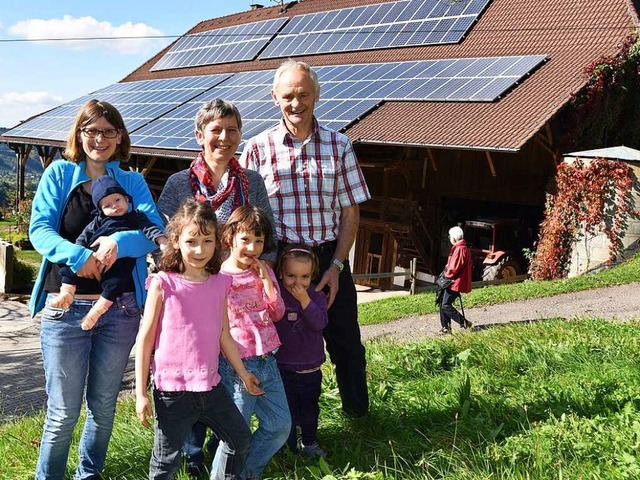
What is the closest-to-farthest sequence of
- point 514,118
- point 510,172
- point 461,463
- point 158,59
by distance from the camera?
point 461,463, point 514,118, point 510,172, point 158,59

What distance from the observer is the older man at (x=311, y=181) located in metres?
3.52

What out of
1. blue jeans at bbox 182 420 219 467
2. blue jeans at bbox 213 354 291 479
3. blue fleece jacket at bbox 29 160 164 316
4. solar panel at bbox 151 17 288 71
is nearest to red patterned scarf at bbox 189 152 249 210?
blue fleece jacket at bbox 29 160 164 316

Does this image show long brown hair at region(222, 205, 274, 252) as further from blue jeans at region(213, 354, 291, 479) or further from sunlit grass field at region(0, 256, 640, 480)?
sunlit grass field at region(0, 256, 640, 480)

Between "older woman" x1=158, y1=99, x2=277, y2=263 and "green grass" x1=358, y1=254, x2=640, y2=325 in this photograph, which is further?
"green grass" x1=358, y1=254, x2=640, y2=325

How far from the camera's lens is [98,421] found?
3.22 meters

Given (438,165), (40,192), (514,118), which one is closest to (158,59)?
(438,165)

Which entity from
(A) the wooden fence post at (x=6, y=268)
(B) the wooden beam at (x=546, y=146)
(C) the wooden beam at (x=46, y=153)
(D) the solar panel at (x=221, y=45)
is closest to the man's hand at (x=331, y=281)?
(B) the wooden beam at (x=546, y=146)

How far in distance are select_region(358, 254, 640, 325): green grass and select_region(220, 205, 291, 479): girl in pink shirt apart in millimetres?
7782

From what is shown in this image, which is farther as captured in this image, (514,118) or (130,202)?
(514,118)

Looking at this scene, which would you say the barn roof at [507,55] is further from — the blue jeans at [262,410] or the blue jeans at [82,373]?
the blue jeans at [82,373]

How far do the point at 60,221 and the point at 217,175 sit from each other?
0.78m

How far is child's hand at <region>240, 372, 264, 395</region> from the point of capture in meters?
3.08

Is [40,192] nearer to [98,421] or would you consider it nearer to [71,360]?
[71,360]

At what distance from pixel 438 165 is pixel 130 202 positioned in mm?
13937
